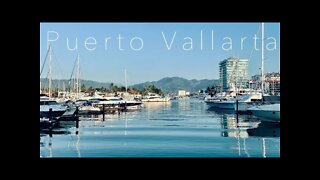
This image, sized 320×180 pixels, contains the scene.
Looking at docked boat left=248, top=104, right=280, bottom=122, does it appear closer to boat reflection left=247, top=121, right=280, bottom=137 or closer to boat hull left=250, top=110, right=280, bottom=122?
boat hull left=250, top=110, right=280, bottom=122

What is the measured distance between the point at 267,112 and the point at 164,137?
1668mm

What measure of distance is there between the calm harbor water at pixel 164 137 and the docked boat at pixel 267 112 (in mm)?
159

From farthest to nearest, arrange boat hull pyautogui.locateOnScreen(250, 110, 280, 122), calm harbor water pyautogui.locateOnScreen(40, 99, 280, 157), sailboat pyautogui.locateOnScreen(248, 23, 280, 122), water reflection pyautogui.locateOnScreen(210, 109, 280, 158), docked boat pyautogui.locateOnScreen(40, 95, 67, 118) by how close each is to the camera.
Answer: boat hull pyautogui.locateOnScreen(250, 110, 280, 122) < sailboat pyautogui.locateOnScreen(248, 23, 280, 122) < water reflection pyautogui.locateOnScreen(210, 109, 280, 158) < docked boat pyautogui.locateOnScreen(40, 95, 67, 118) < calm harbor water pyautogui.locateOnScreen(40, 99, 280, 157)

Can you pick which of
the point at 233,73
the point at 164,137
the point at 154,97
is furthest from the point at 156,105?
the point at 233,73

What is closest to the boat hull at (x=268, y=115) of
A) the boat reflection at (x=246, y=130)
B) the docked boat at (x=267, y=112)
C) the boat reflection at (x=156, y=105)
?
the docked boat at (x=267, y=112)

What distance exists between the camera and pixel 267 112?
7.24m

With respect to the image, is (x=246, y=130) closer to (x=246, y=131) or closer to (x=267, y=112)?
(x=246, y=131)

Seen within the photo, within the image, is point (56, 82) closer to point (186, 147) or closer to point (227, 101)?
point (186, 147)

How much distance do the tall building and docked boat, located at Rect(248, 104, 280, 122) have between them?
50 centimetres

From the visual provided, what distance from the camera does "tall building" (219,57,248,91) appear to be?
664 cm

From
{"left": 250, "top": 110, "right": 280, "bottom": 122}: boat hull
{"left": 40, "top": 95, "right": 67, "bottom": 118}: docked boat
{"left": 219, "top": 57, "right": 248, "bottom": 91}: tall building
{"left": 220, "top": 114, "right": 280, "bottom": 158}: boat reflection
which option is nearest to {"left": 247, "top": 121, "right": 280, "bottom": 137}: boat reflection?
{"left": 220, "top": 114, "right": 280, "bottom": 158}: boat reflection
